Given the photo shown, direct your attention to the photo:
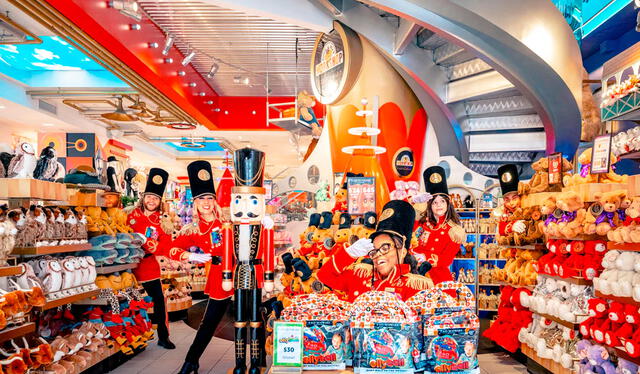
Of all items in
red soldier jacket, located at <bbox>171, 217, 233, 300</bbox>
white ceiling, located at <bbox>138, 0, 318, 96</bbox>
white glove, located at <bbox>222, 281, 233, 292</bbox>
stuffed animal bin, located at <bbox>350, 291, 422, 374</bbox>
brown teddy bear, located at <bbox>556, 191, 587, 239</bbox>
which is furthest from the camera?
white ceiling, located at <bbox>138, 0, 318, 96</bbox>

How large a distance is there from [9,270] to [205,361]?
2.65 meters

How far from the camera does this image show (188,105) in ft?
32.1

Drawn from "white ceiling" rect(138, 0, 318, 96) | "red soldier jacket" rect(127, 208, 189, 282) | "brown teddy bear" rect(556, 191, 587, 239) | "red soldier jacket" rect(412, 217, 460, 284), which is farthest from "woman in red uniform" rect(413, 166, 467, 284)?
"white ceiling" rect(138, 0, 318, 96)

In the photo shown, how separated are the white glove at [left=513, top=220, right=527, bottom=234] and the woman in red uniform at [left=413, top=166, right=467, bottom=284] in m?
0.52

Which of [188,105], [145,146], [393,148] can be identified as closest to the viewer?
[393,148]

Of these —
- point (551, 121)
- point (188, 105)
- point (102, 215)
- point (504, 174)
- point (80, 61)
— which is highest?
point (80, 61)

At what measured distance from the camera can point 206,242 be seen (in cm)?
476

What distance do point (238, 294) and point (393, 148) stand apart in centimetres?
483

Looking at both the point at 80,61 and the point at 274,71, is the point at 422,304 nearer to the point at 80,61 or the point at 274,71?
the point at 80,61

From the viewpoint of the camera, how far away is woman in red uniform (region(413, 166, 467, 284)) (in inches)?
204

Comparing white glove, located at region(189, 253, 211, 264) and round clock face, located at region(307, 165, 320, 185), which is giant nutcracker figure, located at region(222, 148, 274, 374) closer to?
white glove, located at region(189, 253, 211, 264)

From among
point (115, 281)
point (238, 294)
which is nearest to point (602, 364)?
point (238, 294)

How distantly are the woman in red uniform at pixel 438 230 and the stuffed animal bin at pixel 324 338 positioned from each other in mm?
2347

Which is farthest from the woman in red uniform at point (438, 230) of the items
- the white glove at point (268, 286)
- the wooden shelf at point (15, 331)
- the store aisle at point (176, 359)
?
the wooden shelf at point (15, 331)
